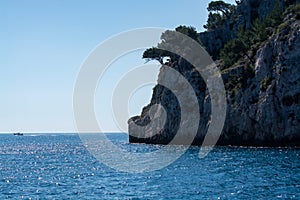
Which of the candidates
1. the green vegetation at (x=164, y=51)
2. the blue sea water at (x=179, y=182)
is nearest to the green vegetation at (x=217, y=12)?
the green vegetation at (x=164, y=51)

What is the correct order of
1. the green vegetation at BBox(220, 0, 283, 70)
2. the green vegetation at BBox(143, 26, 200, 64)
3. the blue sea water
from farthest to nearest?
1. the green vegetation at BBox(143, 26, 200, 64)
2. the green vegetation at BBox(220, 0, 283, 70)
3. the blue sea water

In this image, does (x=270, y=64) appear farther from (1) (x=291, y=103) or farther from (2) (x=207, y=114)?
(2) (x=207, y=114)

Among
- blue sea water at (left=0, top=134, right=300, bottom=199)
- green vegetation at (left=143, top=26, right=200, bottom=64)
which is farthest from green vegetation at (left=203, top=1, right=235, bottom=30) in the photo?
blue sea water at (left=0, top=134, right=300, bottom=199)

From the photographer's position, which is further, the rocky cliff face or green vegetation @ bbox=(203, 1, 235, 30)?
green vegetation @ bbox=(203, 1, 235, 30)

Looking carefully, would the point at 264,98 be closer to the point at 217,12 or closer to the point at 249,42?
the point at 249,42

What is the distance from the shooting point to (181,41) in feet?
388

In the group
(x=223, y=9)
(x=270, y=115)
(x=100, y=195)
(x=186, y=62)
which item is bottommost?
(x=100, y=195)

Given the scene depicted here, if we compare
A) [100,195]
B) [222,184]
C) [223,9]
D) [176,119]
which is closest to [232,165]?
[222,184]

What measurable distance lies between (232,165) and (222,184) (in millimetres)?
14698

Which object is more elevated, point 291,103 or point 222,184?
point 291,103

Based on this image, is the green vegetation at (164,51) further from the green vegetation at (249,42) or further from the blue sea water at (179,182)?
the blue sea water at (179,182)

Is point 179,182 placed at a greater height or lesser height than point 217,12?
lesser

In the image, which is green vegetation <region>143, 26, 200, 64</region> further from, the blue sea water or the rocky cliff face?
the blue sea water

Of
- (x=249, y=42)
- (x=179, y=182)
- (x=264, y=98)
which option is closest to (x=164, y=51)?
(x=249, y=42)
